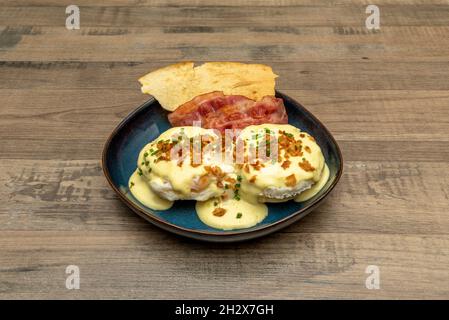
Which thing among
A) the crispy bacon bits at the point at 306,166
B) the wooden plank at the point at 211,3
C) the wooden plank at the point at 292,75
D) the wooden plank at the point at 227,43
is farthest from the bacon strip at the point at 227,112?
the wooden plank at the point at 211,3

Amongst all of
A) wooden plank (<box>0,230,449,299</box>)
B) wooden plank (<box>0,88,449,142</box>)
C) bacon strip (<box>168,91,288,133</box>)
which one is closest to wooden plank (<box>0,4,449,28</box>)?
wooden plank (<box>0,88,449,142</box>)

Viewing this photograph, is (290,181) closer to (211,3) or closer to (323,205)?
(323,205)

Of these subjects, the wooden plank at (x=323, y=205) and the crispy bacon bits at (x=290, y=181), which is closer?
the crispy bacon bits at (x=290, y=181)

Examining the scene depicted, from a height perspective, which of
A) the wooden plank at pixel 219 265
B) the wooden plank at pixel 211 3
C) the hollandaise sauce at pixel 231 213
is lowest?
the wooden plank at pixel 219 265

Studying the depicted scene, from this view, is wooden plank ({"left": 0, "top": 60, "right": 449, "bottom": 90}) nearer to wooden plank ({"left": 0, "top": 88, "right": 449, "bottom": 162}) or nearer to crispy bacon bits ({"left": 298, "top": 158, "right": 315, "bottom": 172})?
wooden plank ({"left": 0, "top": 88, "right": 449, "bottom": 162})

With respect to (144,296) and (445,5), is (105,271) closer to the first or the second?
(144,296)

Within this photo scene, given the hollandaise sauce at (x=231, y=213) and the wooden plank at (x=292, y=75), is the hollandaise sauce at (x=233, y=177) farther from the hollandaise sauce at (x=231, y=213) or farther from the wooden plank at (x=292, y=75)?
the wooden plank at (x=292, y=75)

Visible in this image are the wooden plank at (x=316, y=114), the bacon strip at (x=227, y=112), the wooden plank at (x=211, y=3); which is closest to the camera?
the bacon strip at (x=227, y=112)
